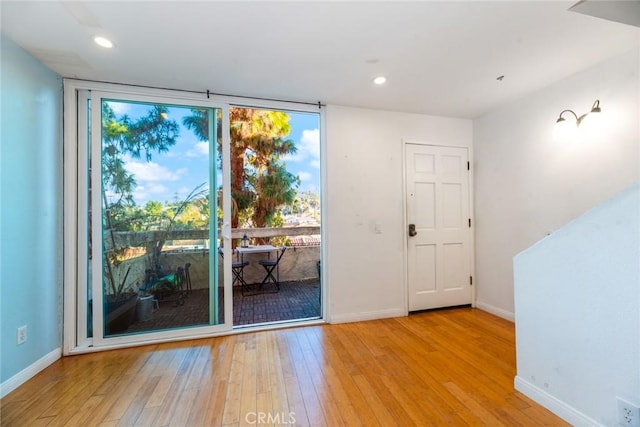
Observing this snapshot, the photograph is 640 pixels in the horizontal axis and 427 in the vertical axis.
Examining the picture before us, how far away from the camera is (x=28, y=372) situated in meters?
1.95

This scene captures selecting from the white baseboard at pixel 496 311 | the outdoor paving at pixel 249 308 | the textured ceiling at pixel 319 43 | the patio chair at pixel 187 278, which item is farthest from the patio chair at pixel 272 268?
the white baseboard at pixel 496 311

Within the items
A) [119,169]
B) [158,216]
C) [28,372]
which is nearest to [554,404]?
[158,216]

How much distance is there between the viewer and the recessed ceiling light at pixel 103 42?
1.84 meters

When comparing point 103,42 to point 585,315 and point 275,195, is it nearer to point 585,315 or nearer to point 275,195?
point 585,315

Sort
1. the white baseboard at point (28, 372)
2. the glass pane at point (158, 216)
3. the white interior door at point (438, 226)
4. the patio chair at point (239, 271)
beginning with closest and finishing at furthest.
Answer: the white baseboard at point (28, 372), the glass pane at point (158, 216), the white interior door at point (438, 226), the patio chair at point (239, 271)

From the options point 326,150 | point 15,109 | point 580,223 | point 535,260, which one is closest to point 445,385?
point 535,260

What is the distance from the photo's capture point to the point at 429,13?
163cm

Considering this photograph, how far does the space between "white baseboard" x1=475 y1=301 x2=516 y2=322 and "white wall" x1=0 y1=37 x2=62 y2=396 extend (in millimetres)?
4289

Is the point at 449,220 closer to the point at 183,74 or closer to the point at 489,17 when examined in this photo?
the point at 489,17

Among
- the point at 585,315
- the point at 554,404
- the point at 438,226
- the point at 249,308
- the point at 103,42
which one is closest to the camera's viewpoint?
the point at 585,315

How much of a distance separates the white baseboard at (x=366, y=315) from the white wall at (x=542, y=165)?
3.75 ft

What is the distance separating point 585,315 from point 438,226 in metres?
1.98

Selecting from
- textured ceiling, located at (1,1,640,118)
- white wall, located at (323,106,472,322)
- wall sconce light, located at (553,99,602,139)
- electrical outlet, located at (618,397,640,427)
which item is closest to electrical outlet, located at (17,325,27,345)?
textured ceiling, located at (1,1,640,118)

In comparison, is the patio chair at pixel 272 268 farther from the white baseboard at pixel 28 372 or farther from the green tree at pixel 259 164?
the white baseboard at pixel 28 372
